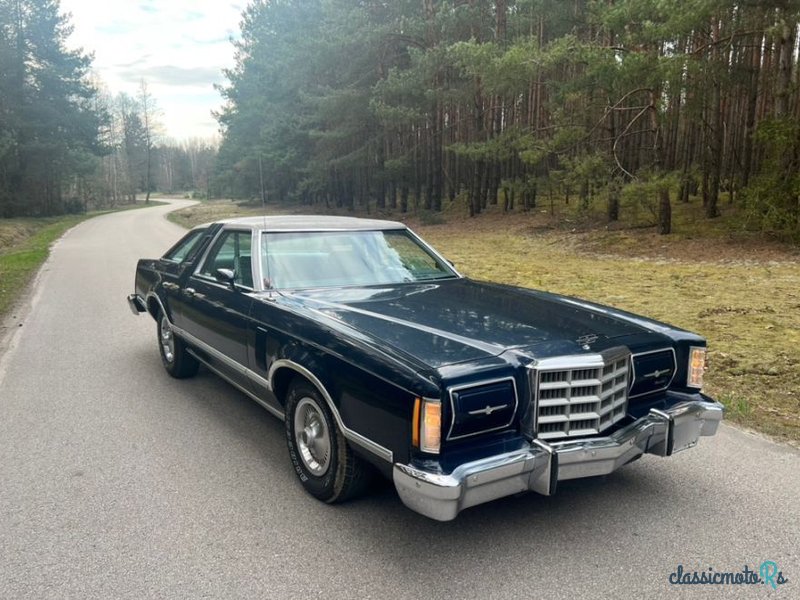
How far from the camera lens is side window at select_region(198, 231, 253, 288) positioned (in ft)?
14.4

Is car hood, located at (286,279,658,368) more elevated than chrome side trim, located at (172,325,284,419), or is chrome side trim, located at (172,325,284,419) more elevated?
car hood, located at (286,279,658,368)

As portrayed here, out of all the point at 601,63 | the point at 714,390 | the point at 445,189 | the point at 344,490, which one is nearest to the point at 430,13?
the point at 601,63

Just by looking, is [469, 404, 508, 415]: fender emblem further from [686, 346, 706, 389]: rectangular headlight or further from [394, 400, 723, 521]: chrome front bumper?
[686, 346, 706, 389]: rectangular headlight

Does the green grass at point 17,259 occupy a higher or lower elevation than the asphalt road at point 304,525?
higher

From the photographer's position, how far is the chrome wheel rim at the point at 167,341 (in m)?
5.71

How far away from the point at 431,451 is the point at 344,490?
817 mm

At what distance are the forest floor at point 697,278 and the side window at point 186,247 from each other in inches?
192

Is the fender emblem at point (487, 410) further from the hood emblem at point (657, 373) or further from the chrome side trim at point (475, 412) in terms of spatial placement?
the hood emblem at point (657, 373)

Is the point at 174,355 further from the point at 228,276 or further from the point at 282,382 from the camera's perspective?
the point at 282,382

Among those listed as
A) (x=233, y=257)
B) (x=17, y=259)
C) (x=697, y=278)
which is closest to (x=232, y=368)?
(x=233, y=257)

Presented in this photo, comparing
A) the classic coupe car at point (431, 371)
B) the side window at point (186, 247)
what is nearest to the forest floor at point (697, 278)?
the classic coupe car at point (431, 371)

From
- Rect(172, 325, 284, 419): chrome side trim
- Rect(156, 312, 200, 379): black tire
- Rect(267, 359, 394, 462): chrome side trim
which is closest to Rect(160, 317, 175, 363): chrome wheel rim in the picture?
Rect(156, 312, 200, 379): black tire

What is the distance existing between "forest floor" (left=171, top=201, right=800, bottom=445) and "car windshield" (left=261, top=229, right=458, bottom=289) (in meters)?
2.83

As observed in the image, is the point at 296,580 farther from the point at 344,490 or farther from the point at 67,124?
the point at 67,124
